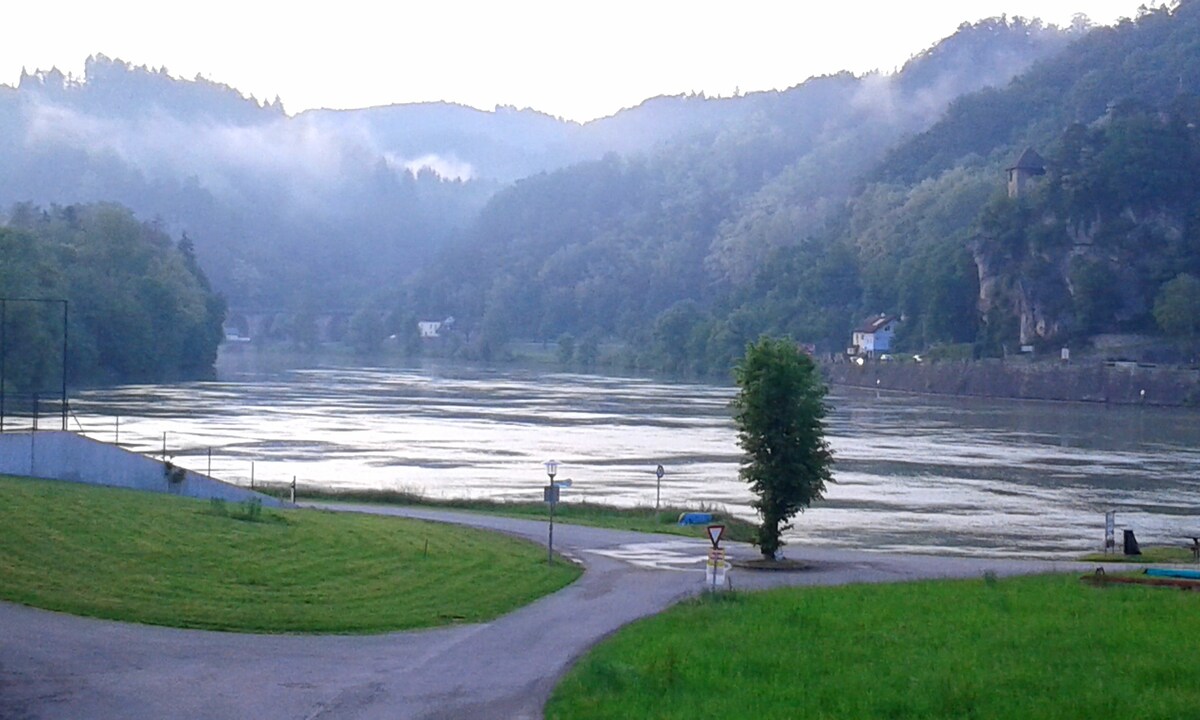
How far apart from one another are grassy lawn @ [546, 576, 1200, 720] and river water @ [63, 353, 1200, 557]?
16149 mm

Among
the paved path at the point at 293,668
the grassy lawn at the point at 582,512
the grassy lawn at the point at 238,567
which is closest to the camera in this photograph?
the paved path at the point at 293,668

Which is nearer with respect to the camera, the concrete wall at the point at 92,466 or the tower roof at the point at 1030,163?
Answer: the concrete wall at the point at 92,466

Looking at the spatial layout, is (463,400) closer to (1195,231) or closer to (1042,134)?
(1195,231)

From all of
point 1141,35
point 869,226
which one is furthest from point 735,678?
point 1141,35

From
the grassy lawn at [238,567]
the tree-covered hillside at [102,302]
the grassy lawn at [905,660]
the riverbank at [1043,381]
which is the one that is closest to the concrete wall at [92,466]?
the grassy lawn at [238,567]

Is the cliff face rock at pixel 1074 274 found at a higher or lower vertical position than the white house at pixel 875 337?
higher

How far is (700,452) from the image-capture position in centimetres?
6181

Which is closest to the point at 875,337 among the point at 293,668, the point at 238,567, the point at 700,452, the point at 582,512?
the point at 700,452

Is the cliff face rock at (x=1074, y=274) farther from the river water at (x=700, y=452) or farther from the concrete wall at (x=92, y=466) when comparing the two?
the concrete wall at (x=92, y=466)

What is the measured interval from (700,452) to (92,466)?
3443 centimetres

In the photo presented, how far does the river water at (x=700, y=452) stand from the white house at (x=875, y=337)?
26.5m

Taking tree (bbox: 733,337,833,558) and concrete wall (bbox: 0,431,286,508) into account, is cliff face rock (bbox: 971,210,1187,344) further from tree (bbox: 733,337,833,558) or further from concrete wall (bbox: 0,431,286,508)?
concrete wall (bbox: 0,431,286,508)

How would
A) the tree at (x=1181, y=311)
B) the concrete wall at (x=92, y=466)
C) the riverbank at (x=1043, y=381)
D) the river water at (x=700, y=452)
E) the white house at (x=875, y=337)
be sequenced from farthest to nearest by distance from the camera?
the white house at (x=875, y=337), the tree at (x=1181, y=311), the riverbank at (x=1043, y=381), the river water at (x=700, y=452), the concrete wall at (x=92, y=466)

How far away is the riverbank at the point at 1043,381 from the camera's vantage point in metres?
98.3
